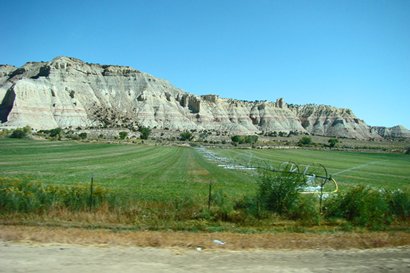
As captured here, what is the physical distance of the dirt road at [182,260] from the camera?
9062mm

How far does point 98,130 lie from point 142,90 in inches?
2078

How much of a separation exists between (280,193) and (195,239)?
18.2 feet

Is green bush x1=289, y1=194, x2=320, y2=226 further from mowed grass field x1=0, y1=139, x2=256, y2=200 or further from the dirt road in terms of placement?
mowed grass field x1=0, y1=139, x2=256, y2=200

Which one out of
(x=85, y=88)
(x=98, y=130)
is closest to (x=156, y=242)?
(x=98, y=130)

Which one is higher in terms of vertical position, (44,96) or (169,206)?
(44,96)

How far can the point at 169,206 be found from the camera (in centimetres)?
1616

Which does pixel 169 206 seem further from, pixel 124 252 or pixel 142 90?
pixel 142 90

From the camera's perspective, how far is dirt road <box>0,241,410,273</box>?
9.06m

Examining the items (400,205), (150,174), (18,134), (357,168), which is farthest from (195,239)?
(18,134)

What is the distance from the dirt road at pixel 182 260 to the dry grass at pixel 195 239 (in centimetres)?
54

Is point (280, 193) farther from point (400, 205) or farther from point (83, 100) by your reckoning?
point (83, 100)

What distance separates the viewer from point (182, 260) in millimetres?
9969

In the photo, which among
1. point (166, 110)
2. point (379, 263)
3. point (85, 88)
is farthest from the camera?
point (166, 110)

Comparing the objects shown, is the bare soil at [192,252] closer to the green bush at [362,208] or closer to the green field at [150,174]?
the green bush at [362,208]
